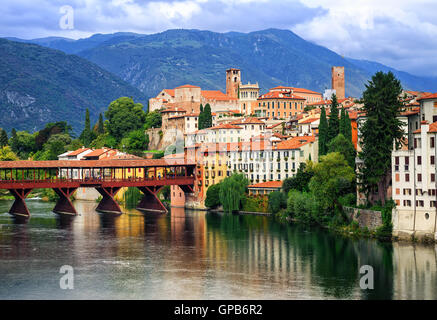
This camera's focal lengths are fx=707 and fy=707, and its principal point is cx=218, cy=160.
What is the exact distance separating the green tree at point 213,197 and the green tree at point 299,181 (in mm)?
12339

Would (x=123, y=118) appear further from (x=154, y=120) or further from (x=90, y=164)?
(x=90, y=164)

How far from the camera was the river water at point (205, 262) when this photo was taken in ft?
131

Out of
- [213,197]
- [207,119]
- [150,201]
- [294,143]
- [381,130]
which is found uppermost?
[207,119]

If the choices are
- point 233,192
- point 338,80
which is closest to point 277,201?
point 233,192

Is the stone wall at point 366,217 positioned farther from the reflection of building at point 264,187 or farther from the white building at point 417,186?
the reflection of building at point 264,187

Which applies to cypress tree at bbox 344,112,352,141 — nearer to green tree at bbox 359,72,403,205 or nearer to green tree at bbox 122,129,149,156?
green tree at bbox 359,72,403,205

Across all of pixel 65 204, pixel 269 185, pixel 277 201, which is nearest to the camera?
pixel 277 201

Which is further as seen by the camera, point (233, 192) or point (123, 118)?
point (123, 118)

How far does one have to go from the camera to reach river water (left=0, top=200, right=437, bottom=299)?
40.0 metres

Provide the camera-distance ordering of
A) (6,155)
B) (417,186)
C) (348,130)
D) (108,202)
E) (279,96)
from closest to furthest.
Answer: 1. (417,186)
2. (348,130)
3. (108,202)
4. (6,155)
5. (279,96)

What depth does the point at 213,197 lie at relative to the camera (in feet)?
288

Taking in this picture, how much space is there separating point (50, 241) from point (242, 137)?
48036 mm

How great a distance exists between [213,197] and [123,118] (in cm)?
5272
